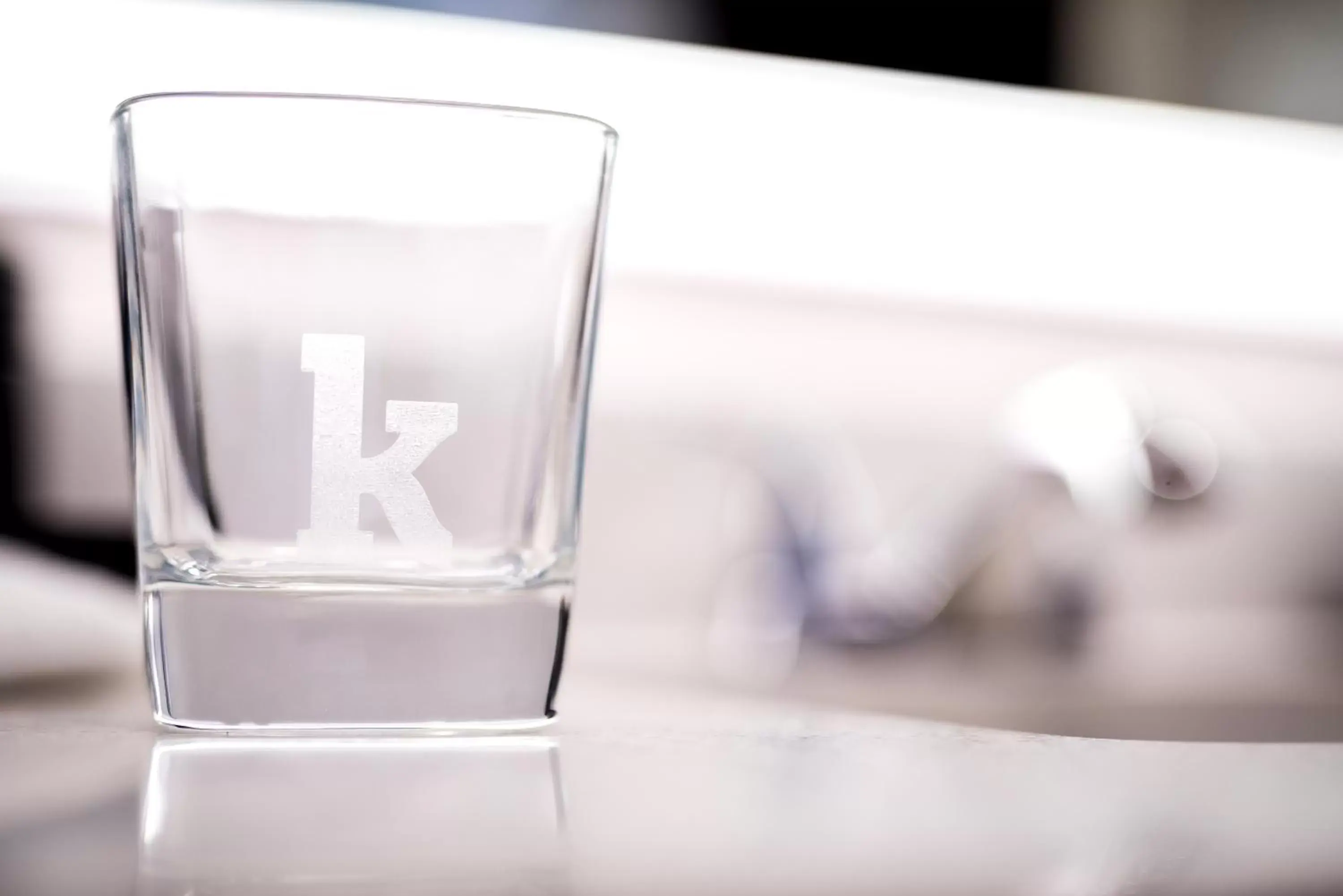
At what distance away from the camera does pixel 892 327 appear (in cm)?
56

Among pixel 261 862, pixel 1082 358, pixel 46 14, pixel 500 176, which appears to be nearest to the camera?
pixel 261 862

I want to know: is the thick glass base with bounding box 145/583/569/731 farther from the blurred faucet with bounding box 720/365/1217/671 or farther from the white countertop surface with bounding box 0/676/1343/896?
the blurred faucet with bounding box 720/365/1217/671

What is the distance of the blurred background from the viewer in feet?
1.52

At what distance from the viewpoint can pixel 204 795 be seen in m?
0.24

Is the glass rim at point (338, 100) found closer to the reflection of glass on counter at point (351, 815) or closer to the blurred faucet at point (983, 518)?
the reflection of glass on counter at point (351, 815)

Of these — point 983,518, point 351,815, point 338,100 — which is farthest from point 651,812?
point 983,518

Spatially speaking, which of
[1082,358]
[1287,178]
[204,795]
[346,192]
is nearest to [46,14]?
[346,192]

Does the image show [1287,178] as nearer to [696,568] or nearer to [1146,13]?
[1146,13]

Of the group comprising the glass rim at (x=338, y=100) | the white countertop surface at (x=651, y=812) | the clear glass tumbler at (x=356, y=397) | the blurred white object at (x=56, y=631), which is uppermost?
the glass rim at (x=338, y=100)

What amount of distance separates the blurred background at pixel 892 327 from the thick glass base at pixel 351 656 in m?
0.12

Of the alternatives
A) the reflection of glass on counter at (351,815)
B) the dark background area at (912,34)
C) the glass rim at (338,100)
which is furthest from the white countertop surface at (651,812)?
the dark background area at (912,34)

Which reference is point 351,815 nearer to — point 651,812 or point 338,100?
point 651,812

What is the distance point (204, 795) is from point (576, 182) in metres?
0.16

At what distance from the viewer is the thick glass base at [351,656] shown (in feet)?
0.92
